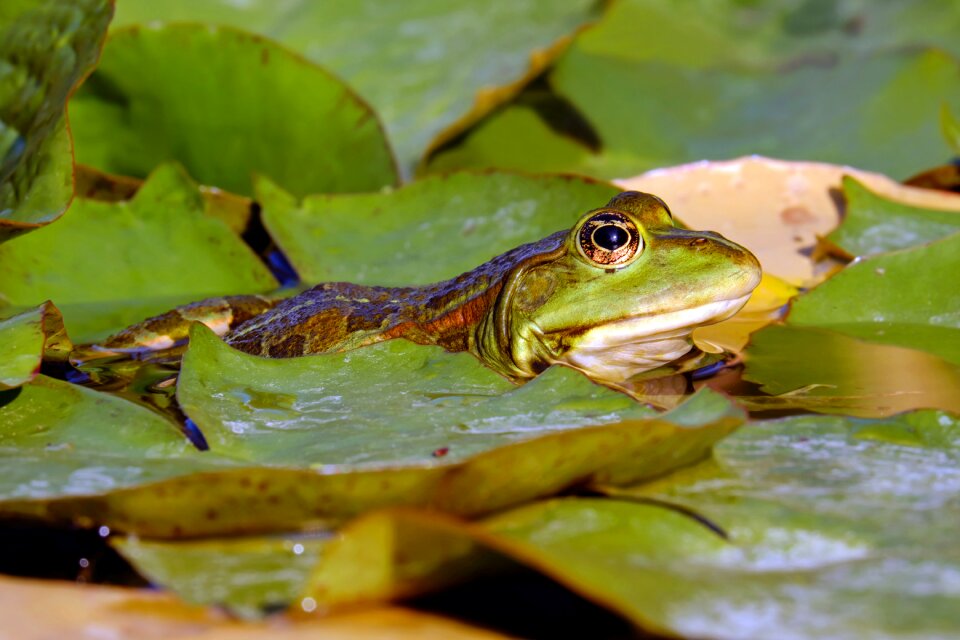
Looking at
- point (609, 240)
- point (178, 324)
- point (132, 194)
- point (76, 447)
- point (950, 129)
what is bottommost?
point (178, 324)

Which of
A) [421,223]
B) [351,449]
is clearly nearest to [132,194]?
[421,223]

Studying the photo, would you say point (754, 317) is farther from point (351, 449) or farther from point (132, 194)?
point (132, 194)

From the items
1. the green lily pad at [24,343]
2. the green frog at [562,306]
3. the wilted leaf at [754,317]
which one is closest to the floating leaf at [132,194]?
the green frog at [562,306]

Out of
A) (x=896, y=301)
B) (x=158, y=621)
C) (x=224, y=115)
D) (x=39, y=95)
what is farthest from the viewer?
(x=224, y=115)

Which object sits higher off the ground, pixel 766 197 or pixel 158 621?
pixel 766 197

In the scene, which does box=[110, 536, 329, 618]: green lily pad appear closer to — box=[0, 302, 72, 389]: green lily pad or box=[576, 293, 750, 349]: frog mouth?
box=[0, 302, 72, 389]: green lily pad

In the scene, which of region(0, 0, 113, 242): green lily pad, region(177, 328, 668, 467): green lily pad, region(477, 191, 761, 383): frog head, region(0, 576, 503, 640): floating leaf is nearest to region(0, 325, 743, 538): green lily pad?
region(177, 328, 668, 467): green lily pad

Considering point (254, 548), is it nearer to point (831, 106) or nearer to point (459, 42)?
point (459, 42)

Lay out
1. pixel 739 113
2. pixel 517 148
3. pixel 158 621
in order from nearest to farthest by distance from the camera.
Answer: pixel 158 621 → pixel 517 148 → pixel 739 113
